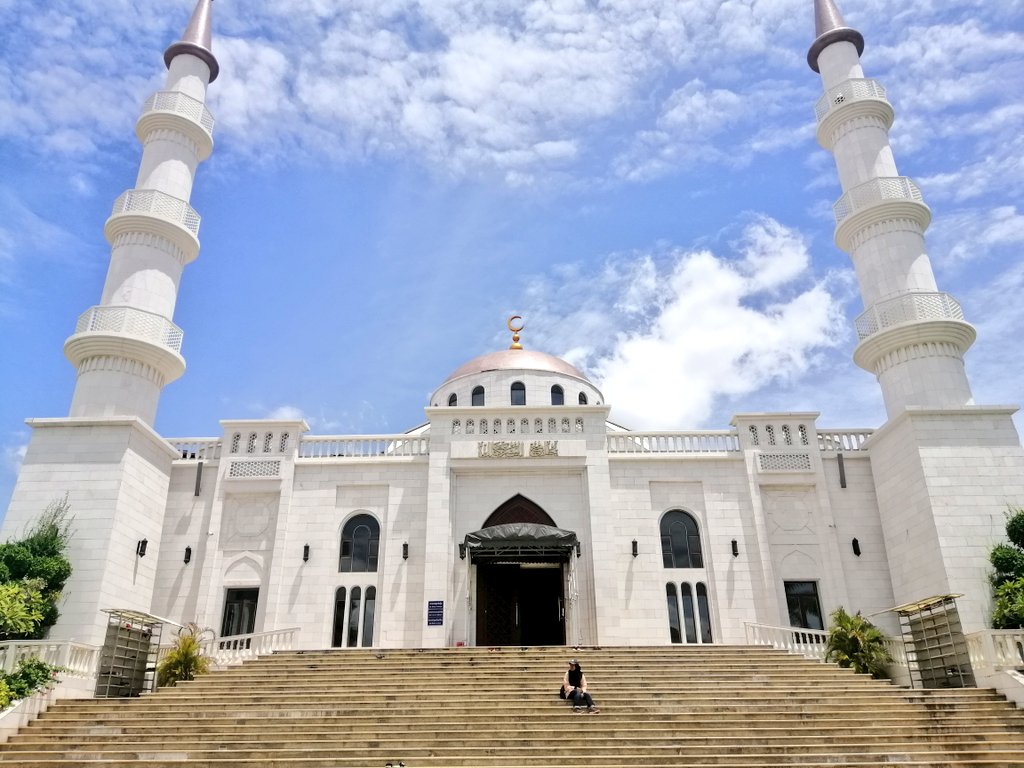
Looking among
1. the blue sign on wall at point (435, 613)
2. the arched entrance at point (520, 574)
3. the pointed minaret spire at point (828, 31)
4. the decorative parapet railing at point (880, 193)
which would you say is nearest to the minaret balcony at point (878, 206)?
the decorative parapet railing at point (880, 193)

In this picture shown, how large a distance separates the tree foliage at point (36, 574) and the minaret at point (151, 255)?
3.32m

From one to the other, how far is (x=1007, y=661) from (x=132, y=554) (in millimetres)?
18943

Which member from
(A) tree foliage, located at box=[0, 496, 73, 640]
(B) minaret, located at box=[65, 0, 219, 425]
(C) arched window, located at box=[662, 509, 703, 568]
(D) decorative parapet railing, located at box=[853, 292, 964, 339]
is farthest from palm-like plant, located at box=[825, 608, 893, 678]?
(B) minaret, located at box=[65, 0, 219, 425]

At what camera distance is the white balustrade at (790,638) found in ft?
58.7

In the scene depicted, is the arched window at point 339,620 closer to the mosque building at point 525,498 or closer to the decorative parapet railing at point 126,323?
the mosque building at point 525,498

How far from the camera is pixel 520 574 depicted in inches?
866

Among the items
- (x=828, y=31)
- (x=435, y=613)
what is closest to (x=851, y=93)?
(x=828, y=31)

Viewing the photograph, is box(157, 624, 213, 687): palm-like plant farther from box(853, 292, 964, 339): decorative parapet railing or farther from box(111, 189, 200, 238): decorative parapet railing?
box(853, 292, 964, 339): decorative parapet railing

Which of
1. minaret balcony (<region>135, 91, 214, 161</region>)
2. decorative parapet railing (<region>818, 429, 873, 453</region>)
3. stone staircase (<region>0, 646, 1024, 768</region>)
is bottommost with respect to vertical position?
stone staircase (<region>0, 646, 1024, 768</region>)

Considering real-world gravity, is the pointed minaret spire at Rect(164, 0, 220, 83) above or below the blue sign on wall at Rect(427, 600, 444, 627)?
above

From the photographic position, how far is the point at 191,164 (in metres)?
24.8

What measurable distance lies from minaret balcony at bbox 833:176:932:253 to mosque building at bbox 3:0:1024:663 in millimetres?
65

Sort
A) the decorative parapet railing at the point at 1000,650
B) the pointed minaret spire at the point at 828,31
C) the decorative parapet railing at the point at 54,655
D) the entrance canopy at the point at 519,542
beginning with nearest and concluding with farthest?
the decorative parapet railing at the point at 1000,650
the decorative parapet railing at the point at 54,655
the entrance canopy at the point at 519,542
the pointed minaret spire at the point at 828,31

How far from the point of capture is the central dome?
29.3 meters
